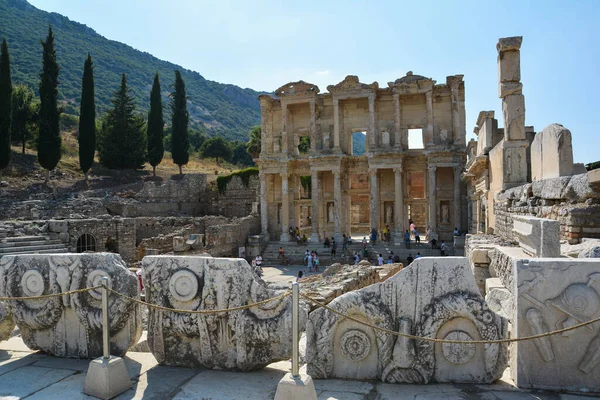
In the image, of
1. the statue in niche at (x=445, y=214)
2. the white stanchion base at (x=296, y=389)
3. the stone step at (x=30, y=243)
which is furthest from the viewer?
the statue in niche at (x=445, y=214)

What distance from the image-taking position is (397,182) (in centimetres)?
2625

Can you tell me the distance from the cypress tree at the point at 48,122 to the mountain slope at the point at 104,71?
43532 millimetres

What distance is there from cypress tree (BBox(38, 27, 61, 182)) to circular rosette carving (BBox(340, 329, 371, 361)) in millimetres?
34253

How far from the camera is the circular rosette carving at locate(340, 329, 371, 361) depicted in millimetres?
4047

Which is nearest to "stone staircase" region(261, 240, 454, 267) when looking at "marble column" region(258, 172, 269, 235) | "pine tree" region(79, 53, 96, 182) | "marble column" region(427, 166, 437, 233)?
"marble column" region(427, 166, 437, 233)

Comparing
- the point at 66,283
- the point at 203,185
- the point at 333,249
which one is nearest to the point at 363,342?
the point at 66,283

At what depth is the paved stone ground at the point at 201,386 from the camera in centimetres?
371

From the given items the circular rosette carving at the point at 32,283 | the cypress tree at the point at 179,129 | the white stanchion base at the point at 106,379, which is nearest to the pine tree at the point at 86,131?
the cypress tree at the point at 179,129

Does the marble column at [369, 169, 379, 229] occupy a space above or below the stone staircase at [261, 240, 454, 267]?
above

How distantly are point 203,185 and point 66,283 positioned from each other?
34114 mm

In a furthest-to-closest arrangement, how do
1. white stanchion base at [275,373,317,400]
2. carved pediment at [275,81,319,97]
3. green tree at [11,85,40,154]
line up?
green tree at [11,85,40,154]
carved pediment at [275,81,319,97]
white stanchion base at [275,373,317,400]

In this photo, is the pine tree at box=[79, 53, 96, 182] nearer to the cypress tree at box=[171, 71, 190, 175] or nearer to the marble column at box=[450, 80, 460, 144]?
the cypress tree at box=[171, 71, 190, 175]

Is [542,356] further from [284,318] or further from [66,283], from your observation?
[66,283]

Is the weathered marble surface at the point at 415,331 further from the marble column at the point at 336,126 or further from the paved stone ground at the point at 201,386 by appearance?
the marble column at the point at 336,126
